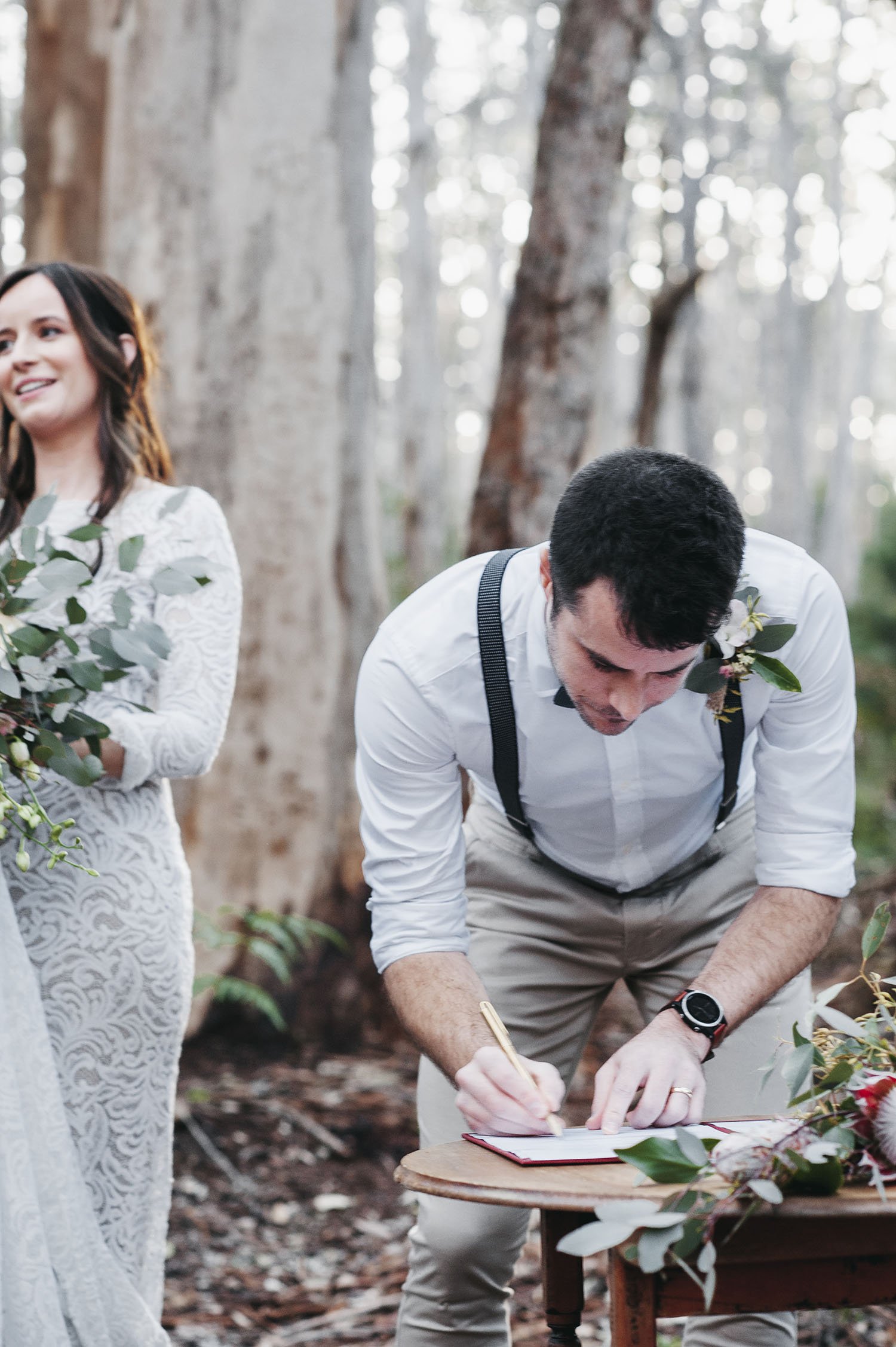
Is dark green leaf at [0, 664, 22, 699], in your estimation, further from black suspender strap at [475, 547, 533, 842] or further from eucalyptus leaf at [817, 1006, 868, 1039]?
eucalyptus leaf at [817, 1006, 868, 1039]

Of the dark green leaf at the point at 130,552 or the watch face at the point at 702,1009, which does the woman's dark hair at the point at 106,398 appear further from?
the watch face at the point at 702,1009

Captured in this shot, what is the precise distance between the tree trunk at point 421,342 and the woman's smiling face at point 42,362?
1546 centimetres

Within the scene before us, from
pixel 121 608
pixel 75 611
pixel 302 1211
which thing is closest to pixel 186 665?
pixel 121 608

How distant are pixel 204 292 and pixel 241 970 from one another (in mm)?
2521

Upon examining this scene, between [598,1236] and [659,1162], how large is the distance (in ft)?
0.40

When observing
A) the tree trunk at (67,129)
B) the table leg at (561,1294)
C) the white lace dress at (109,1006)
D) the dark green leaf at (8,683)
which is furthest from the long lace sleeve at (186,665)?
the tree trunk at (67,129)

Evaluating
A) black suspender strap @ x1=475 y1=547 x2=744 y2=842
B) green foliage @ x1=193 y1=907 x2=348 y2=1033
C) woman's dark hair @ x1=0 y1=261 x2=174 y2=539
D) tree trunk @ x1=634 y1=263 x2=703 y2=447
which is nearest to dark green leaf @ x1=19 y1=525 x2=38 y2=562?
woman's dark hair @ x1=0 y1=261 x2=174 y2=539

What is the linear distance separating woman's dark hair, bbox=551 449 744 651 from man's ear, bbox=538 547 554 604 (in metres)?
0.16

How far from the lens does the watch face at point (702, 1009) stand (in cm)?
210

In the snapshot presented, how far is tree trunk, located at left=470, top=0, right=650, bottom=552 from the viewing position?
5.35 m

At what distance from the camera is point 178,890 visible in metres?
2.64

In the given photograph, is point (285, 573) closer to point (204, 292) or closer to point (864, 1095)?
point (204, 292)

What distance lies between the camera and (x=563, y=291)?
211 inches

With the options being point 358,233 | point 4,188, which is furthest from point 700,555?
point 4,188
